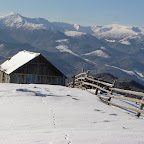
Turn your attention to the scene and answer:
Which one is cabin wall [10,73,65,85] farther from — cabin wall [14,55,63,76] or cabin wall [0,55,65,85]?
cabin wall [14,55,63,76]

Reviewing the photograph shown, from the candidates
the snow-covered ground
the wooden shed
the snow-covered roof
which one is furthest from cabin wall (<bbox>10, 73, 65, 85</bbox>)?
the snow-covered ground

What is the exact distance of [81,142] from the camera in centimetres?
673

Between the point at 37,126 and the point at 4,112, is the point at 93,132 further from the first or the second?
the point at 4,112

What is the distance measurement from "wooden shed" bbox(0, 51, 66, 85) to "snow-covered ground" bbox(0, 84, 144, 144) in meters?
19.7

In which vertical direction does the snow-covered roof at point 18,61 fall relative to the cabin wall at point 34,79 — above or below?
above

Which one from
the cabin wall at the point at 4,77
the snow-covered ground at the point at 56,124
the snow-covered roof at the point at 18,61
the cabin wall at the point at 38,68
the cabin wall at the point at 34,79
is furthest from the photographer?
the cabin wall at the point at 4,77

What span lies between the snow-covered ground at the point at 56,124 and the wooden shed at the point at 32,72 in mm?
19714

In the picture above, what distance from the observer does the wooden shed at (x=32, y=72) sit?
34.4 metres

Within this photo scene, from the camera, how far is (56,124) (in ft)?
30.2

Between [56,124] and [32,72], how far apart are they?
2620 centimetres

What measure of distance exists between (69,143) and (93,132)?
55.6 inches

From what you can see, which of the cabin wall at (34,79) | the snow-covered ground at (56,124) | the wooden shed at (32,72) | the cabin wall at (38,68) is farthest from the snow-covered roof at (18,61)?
the snow-covered ground at (56,124)

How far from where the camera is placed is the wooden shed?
34438mm

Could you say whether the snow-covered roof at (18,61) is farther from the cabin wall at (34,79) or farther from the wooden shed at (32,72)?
the cabin wall at (34,79)
